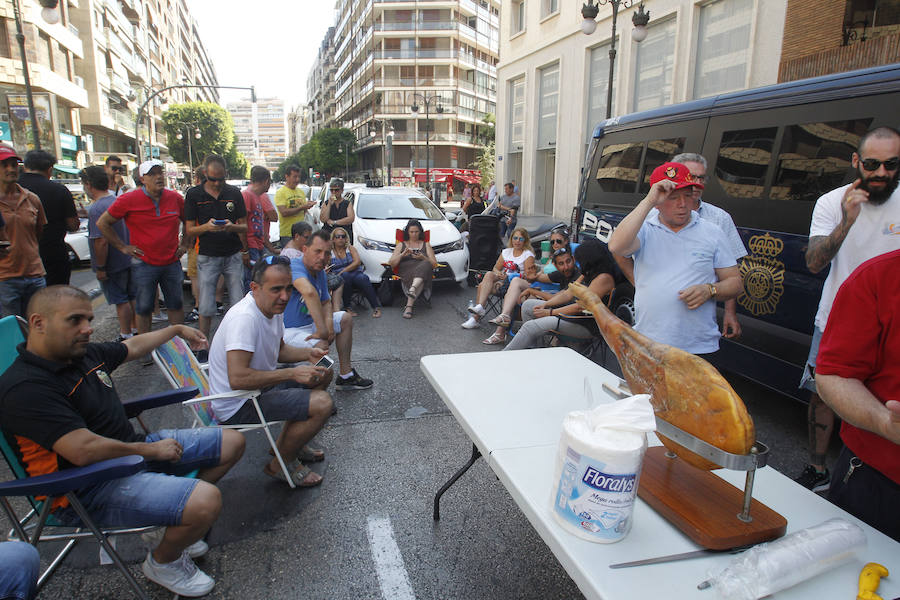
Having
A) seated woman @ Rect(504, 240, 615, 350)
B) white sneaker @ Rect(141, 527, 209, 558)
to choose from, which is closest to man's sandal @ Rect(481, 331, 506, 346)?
seated woman @ Rect(504, 240, 615, 350)

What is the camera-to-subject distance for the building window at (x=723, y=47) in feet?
44.0

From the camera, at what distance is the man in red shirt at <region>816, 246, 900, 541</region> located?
146 cm

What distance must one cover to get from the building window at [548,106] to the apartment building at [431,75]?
3005 centimetres

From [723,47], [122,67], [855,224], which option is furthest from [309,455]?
[122,67]

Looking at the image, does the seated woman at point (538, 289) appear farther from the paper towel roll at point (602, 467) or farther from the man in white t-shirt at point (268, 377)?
the paper towel roll at point (602, 467)

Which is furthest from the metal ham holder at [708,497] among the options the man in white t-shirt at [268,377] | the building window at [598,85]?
the building window at [598,85]

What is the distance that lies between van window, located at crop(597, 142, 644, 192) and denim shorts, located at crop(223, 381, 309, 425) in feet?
13.7

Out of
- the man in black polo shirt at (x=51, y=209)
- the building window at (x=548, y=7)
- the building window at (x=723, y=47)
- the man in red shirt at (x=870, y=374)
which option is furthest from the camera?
the building window at (x=548, y=7)

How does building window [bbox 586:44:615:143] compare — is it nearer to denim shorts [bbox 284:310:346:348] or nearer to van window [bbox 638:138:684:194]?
van window [bbox 638:138:684:194]

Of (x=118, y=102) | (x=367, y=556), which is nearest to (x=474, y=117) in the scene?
(x=118, y=102)

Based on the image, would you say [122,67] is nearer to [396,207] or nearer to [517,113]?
[517,113]

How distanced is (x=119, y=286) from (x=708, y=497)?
5.89 m

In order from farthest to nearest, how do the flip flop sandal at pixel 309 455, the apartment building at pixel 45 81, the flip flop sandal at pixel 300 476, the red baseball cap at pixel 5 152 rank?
the apartment building at pixel 45 81 → the red baseball cap at pixel 5 152 → the flip flop sandal at pixel 309 455 → the flip flop sandal at pixel 300 476

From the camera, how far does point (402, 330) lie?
665 cm
